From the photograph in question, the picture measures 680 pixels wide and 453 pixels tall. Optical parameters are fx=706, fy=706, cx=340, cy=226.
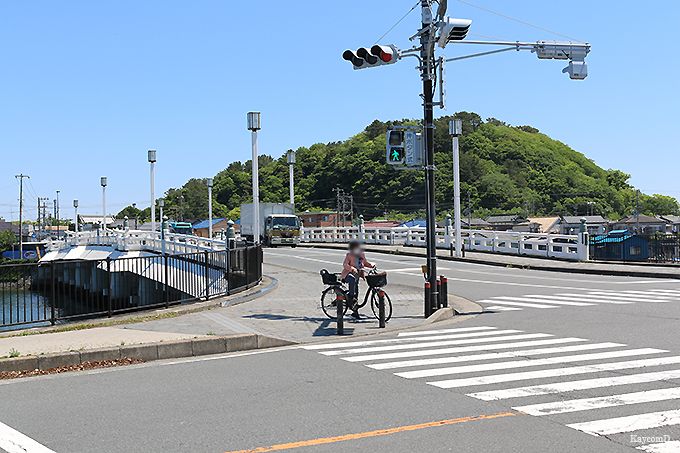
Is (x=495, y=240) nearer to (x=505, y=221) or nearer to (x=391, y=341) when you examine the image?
(x=391, y=341)

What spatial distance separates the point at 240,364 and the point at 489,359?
360cm

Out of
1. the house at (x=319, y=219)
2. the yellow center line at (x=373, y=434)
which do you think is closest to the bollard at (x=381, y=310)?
the yellow center line at (x=373, y=434)

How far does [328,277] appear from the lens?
48.3 ft

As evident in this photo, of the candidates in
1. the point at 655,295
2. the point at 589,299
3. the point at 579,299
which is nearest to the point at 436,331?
the point at 579,299

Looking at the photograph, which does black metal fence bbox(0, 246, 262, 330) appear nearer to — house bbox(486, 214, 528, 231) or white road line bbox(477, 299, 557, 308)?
white road line bbox(477, 299, 557, 308)

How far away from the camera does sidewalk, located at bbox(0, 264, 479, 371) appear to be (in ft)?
36.3

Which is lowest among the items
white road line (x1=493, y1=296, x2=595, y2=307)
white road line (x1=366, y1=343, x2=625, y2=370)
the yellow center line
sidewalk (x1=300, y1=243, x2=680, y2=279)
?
white road line (x1=493, y1=296, x2=595, y2=307)

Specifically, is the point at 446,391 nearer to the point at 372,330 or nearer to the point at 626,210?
the point at 372,330

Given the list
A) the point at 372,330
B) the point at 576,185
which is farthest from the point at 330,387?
the point at 576,185

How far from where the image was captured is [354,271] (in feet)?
48.0

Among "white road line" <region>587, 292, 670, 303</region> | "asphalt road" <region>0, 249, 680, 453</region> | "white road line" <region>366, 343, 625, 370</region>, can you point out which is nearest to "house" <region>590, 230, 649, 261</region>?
"white road line" <region>587, 292, 670, 303</region>

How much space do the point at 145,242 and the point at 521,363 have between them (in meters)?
37.1

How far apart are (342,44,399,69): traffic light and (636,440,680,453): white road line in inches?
442

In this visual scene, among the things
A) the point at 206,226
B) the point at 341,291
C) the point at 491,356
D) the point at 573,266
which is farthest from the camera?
the point at 206,226
